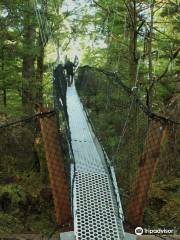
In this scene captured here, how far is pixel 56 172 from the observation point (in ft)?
9.90

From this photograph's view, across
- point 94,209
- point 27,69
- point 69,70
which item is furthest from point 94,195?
point 27,69

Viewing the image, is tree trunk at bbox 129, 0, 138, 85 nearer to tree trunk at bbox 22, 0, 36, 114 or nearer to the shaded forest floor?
tree trunk at bbox 22, 0, 36, 114

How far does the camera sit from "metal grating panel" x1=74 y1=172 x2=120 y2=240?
2312 millimetres

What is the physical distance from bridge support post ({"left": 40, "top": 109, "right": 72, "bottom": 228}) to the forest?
0.79ft

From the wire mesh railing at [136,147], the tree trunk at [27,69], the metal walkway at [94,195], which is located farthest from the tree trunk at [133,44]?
the metal walkway at [94,195]

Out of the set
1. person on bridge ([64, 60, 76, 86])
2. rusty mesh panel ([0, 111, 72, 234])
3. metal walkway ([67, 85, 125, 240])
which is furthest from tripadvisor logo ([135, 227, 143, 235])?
person on bridge ([64, 60, 76, 86])

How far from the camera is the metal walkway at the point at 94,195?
2340 mm

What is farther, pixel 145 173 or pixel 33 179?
pixel 33 179

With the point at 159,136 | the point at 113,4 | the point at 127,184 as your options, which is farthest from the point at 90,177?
the point at 113,4

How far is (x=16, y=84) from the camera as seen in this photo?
568 cm

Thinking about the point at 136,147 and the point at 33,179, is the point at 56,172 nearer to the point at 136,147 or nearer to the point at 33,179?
the point at 33,179

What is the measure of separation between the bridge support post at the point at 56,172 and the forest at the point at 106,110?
240 millimetres

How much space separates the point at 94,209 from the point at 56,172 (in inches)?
22.8

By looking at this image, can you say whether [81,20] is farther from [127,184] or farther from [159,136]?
[159,136]
